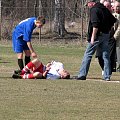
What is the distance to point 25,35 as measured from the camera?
47.5 feet

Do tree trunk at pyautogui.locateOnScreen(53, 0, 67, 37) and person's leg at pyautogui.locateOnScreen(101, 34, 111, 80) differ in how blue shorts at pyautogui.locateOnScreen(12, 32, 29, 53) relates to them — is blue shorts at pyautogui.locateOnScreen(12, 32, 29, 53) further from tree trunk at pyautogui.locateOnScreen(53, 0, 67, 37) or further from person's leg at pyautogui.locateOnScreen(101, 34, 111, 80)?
tree trunk at pyautogui.locateOnScreen(53, 0, 67, 37)

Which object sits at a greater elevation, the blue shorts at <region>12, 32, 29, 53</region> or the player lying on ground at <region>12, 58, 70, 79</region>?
the blue shorts at <region>12, 32, 29, 53</region>

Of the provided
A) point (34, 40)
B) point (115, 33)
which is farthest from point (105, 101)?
point (34, 40)

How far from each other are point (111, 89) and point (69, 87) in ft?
2.71

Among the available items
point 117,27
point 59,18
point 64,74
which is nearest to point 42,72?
point 64,74

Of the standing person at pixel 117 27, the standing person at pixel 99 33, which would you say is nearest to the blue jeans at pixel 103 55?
the standing person at pixel 99 33

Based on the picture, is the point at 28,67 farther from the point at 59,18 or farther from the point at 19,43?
the point at 59,18

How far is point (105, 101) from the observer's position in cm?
1051

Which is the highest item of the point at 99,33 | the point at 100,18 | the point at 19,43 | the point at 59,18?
the point at 100,18

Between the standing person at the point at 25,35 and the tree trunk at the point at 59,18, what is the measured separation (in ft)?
74.5

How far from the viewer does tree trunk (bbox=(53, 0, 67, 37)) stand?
124ft

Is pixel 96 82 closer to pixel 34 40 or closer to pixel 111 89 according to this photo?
pixel 111 89

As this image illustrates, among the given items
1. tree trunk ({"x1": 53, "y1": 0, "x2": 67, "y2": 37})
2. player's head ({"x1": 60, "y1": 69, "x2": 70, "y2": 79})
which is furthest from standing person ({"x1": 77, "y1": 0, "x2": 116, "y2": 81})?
tree trunk ({"x1": 53, "y1": 0, "x2": 67, "y2": 37})

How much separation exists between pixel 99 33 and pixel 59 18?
24.0 m
